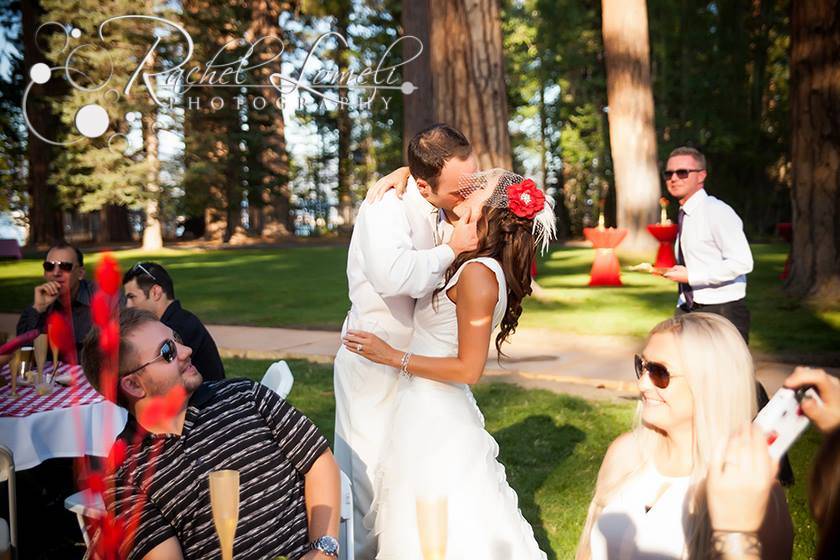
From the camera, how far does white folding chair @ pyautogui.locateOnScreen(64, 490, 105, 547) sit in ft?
8.25

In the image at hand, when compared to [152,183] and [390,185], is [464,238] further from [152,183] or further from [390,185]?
[152,183]

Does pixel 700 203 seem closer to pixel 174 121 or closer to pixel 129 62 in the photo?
pixel 129 62

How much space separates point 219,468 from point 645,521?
1.31m

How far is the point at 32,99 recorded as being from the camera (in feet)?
103

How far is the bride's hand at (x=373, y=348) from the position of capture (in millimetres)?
3176

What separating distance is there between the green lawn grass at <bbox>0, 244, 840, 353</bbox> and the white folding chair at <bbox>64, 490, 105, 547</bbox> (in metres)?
7.92

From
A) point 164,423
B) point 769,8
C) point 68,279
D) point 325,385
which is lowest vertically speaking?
point 325,385

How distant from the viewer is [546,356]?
8.98m

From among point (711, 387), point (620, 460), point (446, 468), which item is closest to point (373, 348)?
point (446, 468)

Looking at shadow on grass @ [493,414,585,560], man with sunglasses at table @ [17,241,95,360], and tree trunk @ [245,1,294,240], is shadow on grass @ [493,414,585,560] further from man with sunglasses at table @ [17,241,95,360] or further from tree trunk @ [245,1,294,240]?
tree trunk @ [245,1,294,240]

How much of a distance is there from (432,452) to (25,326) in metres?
3.57

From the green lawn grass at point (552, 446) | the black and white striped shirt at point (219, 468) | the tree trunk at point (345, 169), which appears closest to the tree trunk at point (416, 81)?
the green lawn grass at point (552, 446)

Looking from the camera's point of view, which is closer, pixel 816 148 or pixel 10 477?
pixel 10 477

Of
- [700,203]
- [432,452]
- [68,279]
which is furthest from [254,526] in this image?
[700,203]
